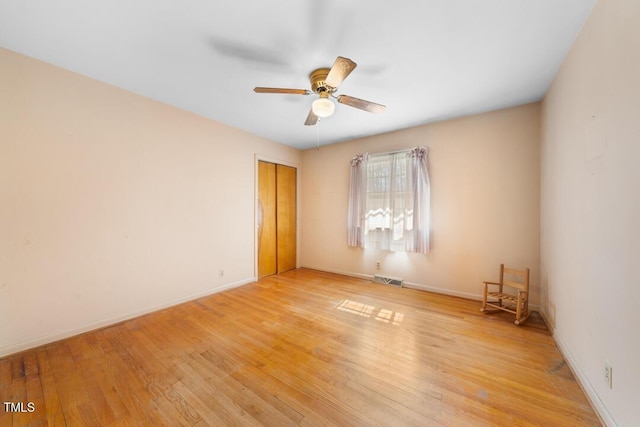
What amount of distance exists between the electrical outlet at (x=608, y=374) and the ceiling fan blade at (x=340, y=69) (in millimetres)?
2386

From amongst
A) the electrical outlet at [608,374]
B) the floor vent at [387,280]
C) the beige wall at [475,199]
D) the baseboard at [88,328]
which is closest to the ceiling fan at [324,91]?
the beige wall at [475,199]

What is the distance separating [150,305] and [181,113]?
2416mm

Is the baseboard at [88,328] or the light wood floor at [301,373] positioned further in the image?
the baseboard at [88,328]

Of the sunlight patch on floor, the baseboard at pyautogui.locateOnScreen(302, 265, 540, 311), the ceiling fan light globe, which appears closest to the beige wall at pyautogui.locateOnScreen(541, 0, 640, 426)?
the baseboard at pyautogui.locateOnScreen(302, 265, 540, 311)

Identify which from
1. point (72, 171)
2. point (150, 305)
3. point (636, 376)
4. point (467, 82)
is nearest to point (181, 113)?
point (72, 171)

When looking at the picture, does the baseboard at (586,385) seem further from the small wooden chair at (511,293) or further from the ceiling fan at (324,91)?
the ceiling fan at (324,91)

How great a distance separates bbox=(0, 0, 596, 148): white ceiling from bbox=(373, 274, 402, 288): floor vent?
2.60 meters

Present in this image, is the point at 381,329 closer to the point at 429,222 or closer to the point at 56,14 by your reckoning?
the point at 429,222

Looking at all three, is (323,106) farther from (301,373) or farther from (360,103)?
(301,373)

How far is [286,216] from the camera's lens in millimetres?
4488

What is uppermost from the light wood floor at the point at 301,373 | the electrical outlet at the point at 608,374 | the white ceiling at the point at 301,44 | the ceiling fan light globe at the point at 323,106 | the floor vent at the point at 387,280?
the white ceiling at the point at 301,44

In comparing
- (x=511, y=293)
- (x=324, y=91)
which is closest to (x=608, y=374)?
(x=511, y=293)

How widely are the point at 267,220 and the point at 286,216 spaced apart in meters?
0.48

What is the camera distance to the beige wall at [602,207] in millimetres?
1096
